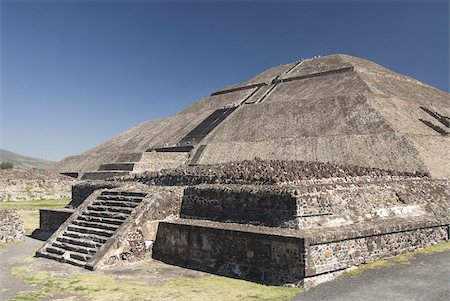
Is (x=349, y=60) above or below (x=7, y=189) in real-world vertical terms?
above

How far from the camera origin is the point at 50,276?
12.0m

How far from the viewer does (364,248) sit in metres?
12.4

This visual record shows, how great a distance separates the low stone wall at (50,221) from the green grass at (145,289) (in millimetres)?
6651

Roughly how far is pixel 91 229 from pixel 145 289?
5.05 metres

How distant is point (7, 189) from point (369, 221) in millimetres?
32238

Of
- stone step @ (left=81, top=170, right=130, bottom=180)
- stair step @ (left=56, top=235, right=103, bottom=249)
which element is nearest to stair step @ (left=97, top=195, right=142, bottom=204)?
stair step @ (left=56, top=235, right=103, bottom=249)

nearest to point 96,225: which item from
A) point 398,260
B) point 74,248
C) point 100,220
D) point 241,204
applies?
point 100,220

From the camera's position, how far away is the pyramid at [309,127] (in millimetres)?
32025

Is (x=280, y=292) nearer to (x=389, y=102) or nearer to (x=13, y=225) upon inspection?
(x=13, y=225)

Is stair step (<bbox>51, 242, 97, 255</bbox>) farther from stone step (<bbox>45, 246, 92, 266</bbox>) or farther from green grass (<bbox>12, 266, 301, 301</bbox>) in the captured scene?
green grass (<bbox>12, 266, 301, 301</bbox>)

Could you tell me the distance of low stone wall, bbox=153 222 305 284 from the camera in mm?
11008

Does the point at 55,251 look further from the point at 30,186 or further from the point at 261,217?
the point at 30,186

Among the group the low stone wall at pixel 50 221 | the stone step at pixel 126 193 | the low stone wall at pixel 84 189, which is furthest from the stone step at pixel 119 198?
the low stone wall at pixel 50 221

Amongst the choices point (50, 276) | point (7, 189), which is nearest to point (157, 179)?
point (50, 276)
